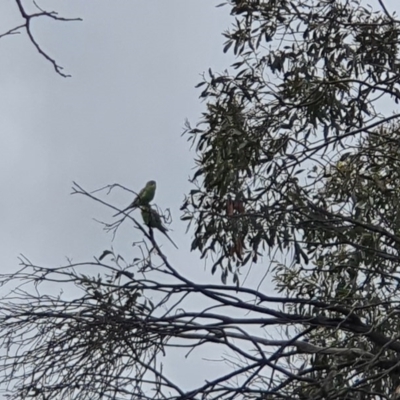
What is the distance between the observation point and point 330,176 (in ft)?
19.6

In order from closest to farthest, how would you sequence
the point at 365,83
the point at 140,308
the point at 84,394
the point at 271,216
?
the point at 84,394 → the point at 140,308 → the point at 271,216 → the point at 365,83

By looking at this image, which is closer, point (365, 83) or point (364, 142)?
point (365, 83)

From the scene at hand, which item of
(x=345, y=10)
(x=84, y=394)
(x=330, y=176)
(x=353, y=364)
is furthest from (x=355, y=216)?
(x=84, y=394)

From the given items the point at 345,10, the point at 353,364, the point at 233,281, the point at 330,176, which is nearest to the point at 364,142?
the point at 330,176

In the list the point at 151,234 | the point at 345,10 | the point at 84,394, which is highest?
the point at 345,10

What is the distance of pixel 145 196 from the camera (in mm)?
4434

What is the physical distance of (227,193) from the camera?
5973 mm

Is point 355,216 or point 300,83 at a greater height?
point 300,83

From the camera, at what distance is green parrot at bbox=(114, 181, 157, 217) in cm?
413

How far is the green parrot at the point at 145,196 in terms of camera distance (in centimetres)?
413

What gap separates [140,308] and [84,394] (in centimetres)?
48

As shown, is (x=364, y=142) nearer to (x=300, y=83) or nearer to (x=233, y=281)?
(x=300, y=83)

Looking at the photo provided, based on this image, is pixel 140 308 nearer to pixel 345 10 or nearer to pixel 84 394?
pixel 84 394

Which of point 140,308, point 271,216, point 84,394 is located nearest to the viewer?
point 84,394
